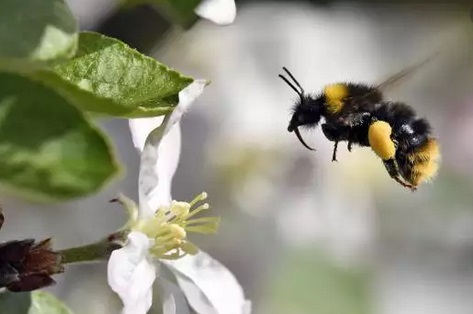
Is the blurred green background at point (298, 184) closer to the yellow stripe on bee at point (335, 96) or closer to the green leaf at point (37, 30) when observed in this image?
the yellow stripe on bee at point (335, 96)

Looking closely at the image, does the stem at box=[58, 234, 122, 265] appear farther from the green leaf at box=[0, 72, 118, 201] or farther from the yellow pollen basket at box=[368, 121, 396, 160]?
the yellow pollen basket at box=[368, 121, 396, 160]

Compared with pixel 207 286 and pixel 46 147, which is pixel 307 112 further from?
pixel 46 147

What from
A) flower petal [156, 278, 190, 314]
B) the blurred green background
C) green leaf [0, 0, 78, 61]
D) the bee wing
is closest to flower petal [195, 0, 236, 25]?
green leaf [0, 0, 78, 61]

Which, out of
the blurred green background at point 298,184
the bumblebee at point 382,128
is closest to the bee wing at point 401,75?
the bumblebee at point 382,128

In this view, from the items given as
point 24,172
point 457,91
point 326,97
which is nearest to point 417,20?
point 457,91

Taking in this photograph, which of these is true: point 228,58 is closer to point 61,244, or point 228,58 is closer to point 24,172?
point 61,244

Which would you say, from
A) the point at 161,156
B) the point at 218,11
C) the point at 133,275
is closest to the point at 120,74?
the point at 218,11
